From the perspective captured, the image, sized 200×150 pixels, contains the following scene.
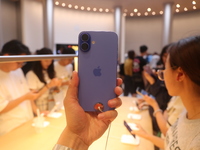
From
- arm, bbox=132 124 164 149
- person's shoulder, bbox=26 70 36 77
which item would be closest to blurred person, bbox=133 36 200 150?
arm, bbox=132 124 164 149

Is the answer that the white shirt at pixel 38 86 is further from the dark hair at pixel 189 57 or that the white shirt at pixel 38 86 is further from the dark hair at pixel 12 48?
the dark hair at pixel 189 57

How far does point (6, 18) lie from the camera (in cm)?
445

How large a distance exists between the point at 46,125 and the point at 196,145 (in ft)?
3.14

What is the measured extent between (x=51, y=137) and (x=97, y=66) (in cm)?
53

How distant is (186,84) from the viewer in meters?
0.69

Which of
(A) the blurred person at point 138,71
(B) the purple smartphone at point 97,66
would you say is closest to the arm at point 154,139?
(B) the purple smartphone at point 97,66

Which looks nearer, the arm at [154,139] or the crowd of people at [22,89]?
the arm at [154,139]

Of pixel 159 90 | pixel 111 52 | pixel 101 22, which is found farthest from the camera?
pixel 101 22

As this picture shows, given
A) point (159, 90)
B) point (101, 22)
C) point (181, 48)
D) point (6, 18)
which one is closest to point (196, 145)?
point (181, 48)

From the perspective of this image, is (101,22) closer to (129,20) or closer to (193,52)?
(129,20)

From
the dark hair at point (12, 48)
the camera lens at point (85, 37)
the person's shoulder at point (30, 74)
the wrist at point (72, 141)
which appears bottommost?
the wrist at point (72, 141)

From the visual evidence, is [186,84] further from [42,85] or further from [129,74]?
[129,74]

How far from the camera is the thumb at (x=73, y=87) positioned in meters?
0.51

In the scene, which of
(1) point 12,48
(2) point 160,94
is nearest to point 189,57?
(2) point 160,94
